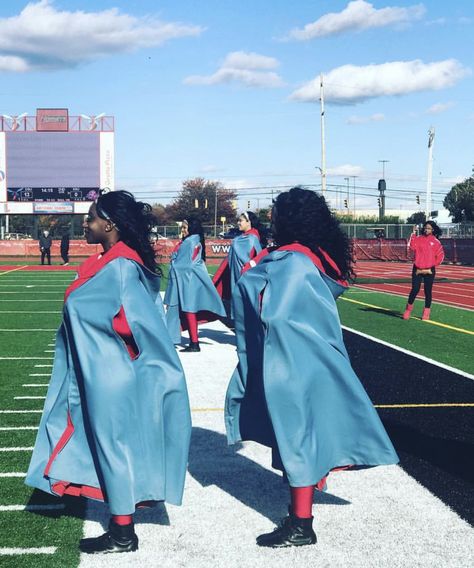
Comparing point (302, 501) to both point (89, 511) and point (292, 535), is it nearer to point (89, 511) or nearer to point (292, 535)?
point (292, 535)

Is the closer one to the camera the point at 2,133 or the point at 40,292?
the point at 40,292

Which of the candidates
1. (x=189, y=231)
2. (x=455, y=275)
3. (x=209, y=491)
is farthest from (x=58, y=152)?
(x=209, y=491)

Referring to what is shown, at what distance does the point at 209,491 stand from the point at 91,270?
1714mm

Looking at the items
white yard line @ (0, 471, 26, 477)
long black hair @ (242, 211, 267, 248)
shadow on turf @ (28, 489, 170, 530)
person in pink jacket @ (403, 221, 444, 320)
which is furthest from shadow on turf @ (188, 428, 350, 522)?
person in pink jacket @ (403, 221, 444, 320)

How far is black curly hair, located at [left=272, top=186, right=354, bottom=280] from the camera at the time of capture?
160 inches

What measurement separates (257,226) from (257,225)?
0.01m

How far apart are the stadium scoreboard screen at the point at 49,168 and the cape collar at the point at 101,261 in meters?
64.2

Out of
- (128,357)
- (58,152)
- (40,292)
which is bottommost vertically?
(40,292)

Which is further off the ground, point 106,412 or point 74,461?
point 106,412

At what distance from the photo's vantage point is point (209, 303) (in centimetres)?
1066

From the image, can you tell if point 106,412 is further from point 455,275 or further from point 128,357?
point 455,275

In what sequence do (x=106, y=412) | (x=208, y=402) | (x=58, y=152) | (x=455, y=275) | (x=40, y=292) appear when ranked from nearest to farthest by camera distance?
(x=106, y=412)
(x=208, y=402)
(x=40, y=292)
(x=455, y=275)
(x=58, y=152)

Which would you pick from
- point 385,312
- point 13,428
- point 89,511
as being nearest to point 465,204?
point 385,312

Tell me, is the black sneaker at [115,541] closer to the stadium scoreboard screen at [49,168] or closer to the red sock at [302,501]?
the red sock at [302,501]
